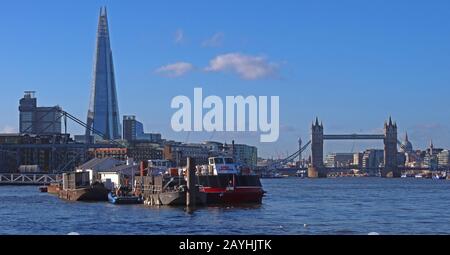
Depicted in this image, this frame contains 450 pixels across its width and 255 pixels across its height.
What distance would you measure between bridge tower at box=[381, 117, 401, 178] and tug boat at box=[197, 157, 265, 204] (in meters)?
114

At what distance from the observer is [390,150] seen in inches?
6048

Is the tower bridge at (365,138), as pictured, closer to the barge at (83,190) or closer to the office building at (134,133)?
the office building at (134,133)

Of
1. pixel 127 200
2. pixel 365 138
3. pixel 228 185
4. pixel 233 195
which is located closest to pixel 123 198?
pixel 127 200

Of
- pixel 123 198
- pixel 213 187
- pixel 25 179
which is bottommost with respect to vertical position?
pixel 123 198

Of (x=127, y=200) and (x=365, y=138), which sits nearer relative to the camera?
(x=127, y=200)

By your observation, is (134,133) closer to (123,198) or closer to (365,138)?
(365,138)

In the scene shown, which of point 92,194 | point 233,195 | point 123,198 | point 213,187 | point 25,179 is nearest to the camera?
point 233,195

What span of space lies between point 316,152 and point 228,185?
4527 inches

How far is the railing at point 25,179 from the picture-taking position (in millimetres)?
101662

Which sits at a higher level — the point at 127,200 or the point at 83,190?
the point at 83,190

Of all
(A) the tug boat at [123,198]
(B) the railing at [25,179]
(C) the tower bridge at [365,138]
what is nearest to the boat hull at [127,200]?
(A) the tug boat at [123,198]

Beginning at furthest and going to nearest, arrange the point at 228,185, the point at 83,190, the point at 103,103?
the point at 103,103 → the point at 83,190 → the point at 228,185
